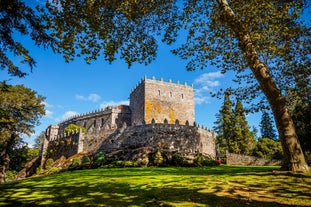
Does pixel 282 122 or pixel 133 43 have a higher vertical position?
pixel 133 43

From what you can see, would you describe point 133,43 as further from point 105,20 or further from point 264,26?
point 264,26

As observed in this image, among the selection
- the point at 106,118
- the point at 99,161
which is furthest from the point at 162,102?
the point at 99,161

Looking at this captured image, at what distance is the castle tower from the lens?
39.5 meters

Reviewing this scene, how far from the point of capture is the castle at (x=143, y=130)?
84.1 ft

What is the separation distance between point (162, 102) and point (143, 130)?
48.6ft

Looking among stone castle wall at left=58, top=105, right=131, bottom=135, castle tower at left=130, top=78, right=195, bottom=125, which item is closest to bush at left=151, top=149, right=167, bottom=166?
castle tower at left=130, top=78, right=195, bottom=125

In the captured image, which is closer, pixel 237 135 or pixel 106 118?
pixel 237 135

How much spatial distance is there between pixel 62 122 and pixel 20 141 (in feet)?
92.3

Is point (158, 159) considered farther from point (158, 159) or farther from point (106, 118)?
point (106, 118)

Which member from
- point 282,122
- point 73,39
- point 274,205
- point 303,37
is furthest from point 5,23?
point 303,37

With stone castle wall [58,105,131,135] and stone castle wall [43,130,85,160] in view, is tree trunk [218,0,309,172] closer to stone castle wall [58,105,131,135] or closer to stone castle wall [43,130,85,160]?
stone castle wall [43,130,85,160]

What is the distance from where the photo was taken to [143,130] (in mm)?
26672

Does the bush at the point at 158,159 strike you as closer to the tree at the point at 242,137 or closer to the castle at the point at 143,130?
the castle at the point at 143,130

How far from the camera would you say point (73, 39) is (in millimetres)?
10578
